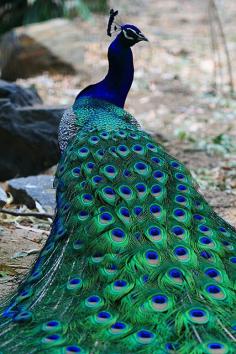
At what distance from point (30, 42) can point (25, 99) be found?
4085 millimetres

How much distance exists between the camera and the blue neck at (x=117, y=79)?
5.11 metres

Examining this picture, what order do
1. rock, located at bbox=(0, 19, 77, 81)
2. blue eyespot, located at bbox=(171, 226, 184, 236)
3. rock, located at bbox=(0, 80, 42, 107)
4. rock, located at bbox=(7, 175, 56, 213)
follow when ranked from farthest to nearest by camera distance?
rock, located at bbox=(0, 19, 77, 81), rock, located at bbox=(0, 80, 42, 107), rock, located at bbox=(7, 175, 56, 213), blue eyespot, located at bbox=(171, 226, 184, 236)

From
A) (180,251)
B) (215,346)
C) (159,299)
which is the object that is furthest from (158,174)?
(215,346)

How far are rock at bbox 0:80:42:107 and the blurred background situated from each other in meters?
0.01

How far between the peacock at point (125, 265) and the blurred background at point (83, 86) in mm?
1036

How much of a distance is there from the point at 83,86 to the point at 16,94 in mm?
3522

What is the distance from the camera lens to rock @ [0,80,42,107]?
7.69 m

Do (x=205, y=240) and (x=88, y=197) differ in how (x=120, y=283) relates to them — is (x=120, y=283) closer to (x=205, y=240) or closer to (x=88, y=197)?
(x=205, y=240)

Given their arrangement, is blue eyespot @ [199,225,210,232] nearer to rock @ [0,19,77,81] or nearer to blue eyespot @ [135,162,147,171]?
blue eyespot @ [135,162,147,171]

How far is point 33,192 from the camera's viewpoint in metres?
6.53

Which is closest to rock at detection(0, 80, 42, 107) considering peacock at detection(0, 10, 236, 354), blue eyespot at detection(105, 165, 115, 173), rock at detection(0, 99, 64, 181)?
rock at detection(0, 99, 64, 181)

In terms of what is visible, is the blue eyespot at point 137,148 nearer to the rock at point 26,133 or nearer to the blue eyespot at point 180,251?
the blue eyespot at point 180,251

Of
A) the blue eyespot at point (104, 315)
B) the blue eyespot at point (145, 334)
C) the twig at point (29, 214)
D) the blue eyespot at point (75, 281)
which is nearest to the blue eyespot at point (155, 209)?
the blue eyespot at point (75, 281)

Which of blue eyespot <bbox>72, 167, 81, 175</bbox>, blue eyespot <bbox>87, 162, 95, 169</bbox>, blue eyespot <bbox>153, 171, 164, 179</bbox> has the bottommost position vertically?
blue eyespot <bbox>72, 167, 81, 175</bbox>
